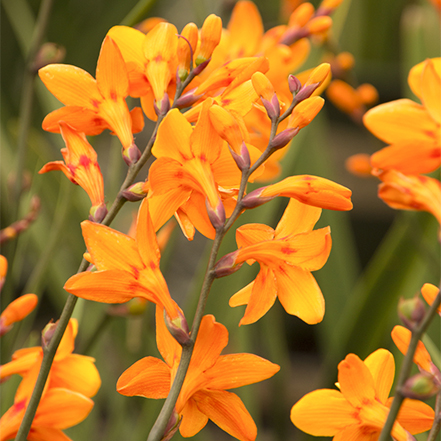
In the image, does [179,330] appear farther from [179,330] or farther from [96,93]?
[96,93]

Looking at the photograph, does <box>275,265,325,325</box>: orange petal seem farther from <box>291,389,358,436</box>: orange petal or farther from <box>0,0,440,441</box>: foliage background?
<box>0,0,440,441</box>: foliage background

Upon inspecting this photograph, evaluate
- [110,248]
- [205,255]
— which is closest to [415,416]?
[110,248]

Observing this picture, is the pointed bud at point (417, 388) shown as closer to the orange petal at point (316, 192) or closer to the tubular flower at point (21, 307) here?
the orange petal at point (316, 192)

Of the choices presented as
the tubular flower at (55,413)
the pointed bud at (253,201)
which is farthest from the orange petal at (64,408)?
the pointed bud at (253,201)

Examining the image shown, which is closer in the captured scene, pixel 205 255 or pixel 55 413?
pixel 55 413

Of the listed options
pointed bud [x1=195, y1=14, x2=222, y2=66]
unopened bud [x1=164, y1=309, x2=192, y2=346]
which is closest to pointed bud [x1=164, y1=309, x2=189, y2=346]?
unopened bud [x1=164, y1=309, x2=192, y2=346]

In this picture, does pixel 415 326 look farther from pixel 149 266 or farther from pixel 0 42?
pixel 0 42

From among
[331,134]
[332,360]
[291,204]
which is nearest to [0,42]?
[331,134]
